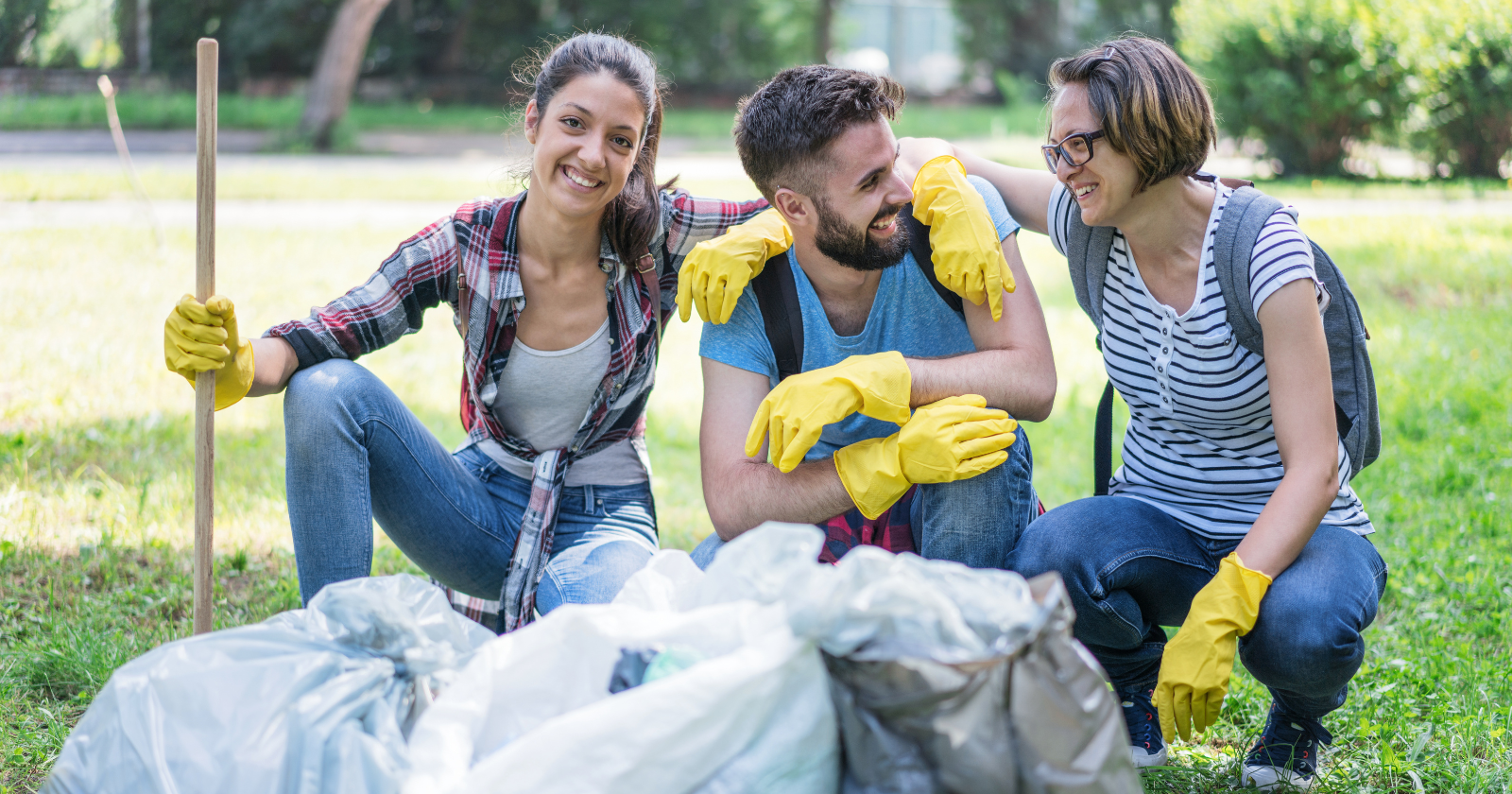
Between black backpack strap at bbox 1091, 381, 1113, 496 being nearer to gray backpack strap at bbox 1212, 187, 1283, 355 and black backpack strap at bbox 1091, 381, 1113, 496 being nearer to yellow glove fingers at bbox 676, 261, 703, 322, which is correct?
gray backpack strap at bbox 1212, 187, 1283, 355

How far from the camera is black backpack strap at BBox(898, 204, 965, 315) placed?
2416mm

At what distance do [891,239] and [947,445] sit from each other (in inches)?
20.8

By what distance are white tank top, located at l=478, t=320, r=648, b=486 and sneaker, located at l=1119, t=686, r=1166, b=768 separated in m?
1.21

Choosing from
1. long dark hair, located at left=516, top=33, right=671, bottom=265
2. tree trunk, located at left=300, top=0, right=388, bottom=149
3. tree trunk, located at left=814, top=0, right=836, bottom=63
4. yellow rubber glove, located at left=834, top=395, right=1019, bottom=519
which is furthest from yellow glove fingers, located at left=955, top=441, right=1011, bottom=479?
tree trunk, located at left=814, top=0, right=836, bottom=63

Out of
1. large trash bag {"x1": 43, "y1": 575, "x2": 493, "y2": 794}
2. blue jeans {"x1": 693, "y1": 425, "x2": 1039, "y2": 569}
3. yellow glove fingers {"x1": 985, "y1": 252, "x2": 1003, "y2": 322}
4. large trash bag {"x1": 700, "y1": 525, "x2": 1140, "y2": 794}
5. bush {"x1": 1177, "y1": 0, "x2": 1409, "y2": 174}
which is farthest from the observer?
bush {"x1": 1177, "y1": 0, "x2": 1409, "y2": 174}

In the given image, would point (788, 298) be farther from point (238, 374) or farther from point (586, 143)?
point (238, 374)

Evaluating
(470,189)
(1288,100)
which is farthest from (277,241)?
(1288,100)

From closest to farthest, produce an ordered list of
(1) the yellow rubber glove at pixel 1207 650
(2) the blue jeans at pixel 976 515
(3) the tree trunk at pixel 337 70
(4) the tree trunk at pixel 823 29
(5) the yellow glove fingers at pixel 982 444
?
(1) the yellow rubber glove at pixel 1207 650 < (5) the yellow glove fingers at pixel 982 444 < (2) the blue jeans at pixel 976 515 < (3) the tree trunk at pixel 337 70 < (4) the tree trunk at pixel 823 29

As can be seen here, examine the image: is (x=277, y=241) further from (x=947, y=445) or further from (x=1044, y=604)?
(x=1044, y=604)

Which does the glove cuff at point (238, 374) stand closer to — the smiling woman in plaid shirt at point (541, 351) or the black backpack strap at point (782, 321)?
the smiling woman in plaid shirt at point (541, 351)

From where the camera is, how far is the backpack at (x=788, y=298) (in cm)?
238

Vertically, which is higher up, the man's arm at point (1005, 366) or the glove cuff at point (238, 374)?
the man's arm at point (1005, 366)

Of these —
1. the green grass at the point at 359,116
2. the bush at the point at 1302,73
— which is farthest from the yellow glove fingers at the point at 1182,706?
the green grass at the point at 359,116

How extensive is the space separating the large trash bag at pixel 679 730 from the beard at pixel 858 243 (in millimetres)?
1053
